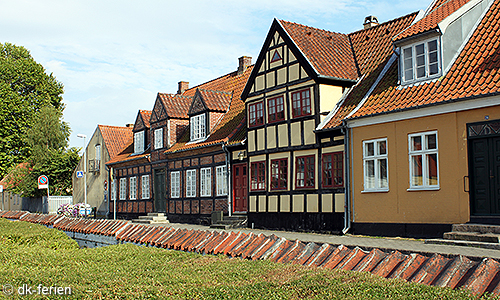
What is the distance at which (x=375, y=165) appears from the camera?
1580cm

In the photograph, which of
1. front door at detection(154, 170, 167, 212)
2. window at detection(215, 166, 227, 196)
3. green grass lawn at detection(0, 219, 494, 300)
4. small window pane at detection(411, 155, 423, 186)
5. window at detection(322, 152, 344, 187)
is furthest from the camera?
front door at detection(154, 170, 167, 212)

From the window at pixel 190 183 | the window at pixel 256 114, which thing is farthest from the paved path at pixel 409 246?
the window at pixel 190 183

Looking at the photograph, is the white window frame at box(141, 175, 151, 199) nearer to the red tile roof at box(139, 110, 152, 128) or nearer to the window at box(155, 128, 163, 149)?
the window at box(155, 128, 163, 149)

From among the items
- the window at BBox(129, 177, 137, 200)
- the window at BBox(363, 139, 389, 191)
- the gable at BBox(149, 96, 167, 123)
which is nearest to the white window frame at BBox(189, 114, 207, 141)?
the gable at BBox(149, 96, 167, 123)

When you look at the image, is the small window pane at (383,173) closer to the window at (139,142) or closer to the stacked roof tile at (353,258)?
the stacked roof tile at (353,258)

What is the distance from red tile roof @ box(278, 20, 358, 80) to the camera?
1850 cm

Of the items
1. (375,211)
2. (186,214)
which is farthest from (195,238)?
(186,214)

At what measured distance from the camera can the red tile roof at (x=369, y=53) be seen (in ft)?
57.6

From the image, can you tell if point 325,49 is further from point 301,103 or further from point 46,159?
point 46,159

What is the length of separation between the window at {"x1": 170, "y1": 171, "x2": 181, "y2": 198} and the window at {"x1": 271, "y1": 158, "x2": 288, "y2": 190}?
8.05 metres

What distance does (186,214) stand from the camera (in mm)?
25906

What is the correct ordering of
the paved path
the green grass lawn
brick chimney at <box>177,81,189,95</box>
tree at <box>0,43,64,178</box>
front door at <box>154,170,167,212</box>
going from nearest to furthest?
the green grass lawn, the paved path, front door at <box>154,170,167,212</box>, brick chimney at <box>177,81,189,95</box>, tree at <box>0,43,64,178</box>

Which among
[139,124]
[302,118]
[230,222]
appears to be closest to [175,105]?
[139,124]

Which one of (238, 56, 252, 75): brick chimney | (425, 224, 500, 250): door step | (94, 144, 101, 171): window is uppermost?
(238, 56, 252, 75): brick chimney
